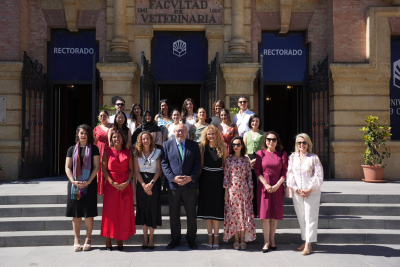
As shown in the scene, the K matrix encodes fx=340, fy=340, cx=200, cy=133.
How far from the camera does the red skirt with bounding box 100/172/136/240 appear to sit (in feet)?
18.7

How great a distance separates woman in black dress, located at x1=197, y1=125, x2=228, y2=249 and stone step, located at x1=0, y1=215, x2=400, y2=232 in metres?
0.81

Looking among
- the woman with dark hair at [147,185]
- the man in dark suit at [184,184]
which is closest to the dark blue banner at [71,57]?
the woman with dark hair at [147,185]

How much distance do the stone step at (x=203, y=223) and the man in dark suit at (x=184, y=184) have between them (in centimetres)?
69

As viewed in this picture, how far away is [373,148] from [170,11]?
24.9ft

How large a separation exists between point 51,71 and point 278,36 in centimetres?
779

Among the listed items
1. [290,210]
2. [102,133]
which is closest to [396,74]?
[290,210]

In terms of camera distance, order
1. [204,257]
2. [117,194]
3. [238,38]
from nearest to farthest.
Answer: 1. [204,257]
2. [117,194]
3. [238,38]

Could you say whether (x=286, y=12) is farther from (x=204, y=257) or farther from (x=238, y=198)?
(x=204, y=257)

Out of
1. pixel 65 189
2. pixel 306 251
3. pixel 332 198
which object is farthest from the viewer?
pixel 65 189

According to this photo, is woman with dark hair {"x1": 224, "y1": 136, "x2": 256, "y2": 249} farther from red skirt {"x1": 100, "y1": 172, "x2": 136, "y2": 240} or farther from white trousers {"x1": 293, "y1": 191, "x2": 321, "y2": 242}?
red skirt {"x1": 100, "y1": 172, "x2": 136, "y2": 240}

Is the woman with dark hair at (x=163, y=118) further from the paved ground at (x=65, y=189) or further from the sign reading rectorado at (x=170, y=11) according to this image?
the sign reading rectorado at (x=170, y=11)

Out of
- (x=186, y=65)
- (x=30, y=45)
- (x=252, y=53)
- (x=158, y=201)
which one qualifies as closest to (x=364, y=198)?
(x=158, y=201)

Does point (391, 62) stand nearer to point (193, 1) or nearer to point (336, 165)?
point (336, 165)

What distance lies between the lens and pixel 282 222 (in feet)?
21.8
